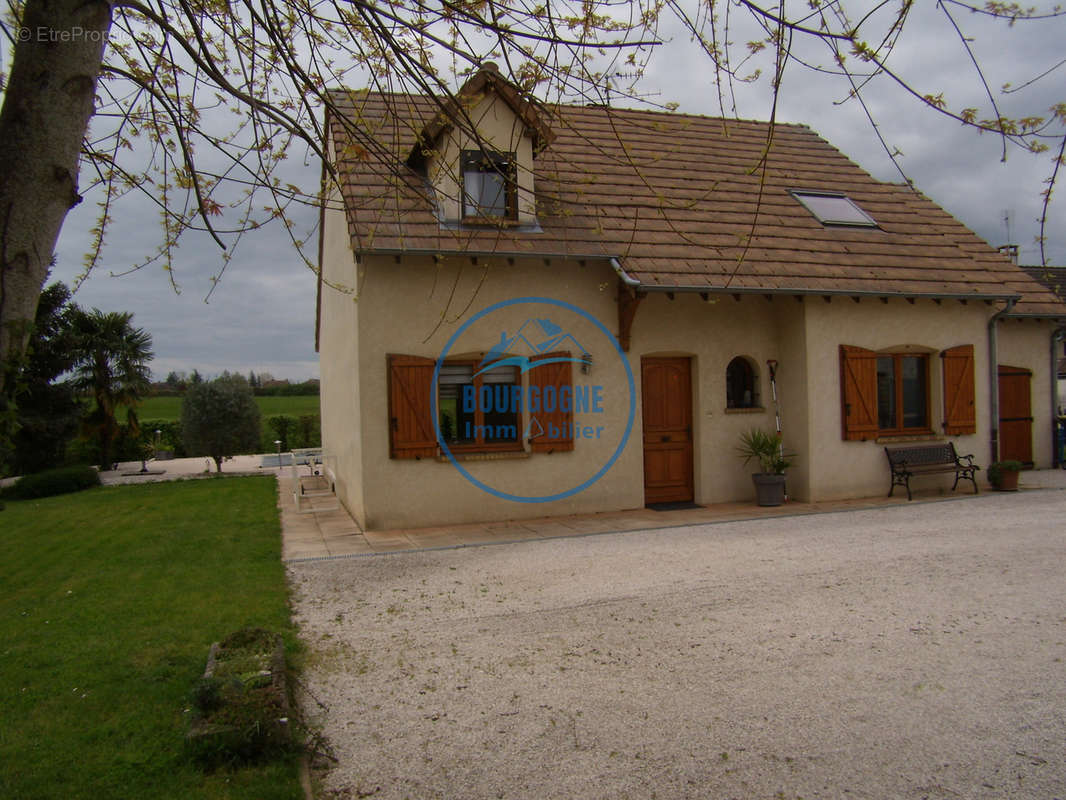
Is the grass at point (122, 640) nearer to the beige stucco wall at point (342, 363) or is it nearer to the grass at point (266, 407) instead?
the beige stucco wall at point (342, 363)

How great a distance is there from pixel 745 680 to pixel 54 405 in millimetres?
21892

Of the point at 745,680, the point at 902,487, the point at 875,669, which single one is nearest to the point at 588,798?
the point at 745,680

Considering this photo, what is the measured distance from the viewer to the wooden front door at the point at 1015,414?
1447cm

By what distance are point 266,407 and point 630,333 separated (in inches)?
1279

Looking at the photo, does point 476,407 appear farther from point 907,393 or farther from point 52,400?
point 52,400

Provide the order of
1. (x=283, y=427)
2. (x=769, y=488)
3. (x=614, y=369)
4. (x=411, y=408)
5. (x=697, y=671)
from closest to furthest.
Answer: (x=697, y=671) → (x=411, y=408) → (x=614, y=369) → (x=769, y=488) → (x=283, y=427)

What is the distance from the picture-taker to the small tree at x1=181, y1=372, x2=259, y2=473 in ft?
67.2

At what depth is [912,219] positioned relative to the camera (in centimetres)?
1405

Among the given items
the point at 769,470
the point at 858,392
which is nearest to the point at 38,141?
the point at 769,470

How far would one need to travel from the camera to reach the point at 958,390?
12438 mm

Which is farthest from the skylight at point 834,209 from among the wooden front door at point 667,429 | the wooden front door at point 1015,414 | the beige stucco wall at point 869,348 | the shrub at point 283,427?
the shrub at point 283,427

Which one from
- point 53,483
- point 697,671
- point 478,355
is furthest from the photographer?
point 53,483

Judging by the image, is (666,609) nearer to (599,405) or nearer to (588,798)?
(588,798)

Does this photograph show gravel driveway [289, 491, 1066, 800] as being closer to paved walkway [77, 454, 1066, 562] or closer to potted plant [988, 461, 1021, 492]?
paved walkway [77, 454, 1066, 562]
